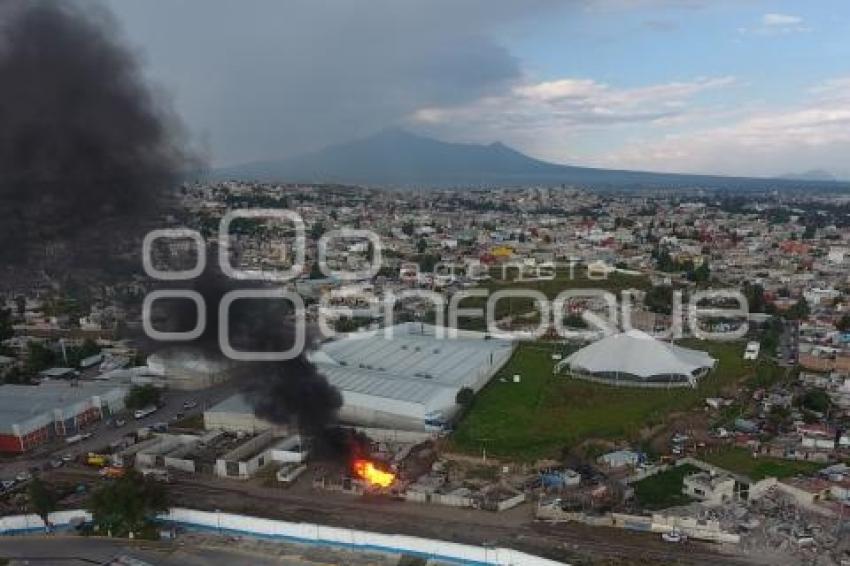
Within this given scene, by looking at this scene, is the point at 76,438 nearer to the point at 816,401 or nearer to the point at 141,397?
the point at 141,397

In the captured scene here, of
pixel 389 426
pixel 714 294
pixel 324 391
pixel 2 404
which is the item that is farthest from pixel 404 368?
pixel 714 294

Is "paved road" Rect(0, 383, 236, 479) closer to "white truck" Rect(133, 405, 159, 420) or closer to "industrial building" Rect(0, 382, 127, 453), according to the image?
"white truck" Rect(133, 405, 159, 420)

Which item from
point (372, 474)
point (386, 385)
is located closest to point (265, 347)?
point (372, 474)

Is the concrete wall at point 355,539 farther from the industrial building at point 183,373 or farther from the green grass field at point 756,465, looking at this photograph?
the industrial building at point 183,373

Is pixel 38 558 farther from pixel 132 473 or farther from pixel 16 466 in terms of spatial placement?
pixel 16 466

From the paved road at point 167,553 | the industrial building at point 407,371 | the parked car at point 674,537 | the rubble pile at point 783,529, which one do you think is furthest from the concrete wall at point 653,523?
the industrial building at point 407,371
